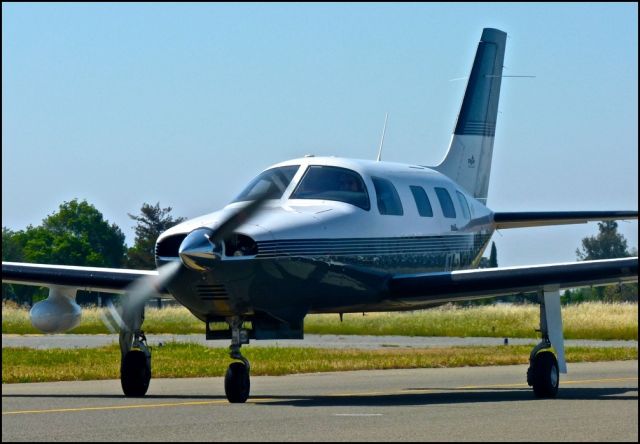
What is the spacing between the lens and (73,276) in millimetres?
21234

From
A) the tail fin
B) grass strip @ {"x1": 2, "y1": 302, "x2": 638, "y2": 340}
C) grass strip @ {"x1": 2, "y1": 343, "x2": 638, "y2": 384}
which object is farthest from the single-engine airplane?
grass strip @ {"x1": 2, "y1": 302, "x2": 638, "y2": 340}

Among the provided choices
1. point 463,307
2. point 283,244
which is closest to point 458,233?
point 283,244

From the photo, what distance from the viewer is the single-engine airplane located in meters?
17.8

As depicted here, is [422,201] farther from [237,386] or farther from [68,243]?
[68,243]

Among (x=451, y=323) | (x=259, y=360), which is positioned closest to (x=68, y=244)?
(x=451, y=323)

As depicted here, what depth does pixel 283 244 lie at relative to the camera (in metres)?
18.0

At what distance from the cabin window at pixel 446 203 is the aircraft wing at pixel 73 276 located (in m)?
5.12

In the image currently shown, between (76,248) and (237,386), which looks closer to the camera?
(237,386)

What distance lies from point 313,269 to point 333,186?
68.2 inches

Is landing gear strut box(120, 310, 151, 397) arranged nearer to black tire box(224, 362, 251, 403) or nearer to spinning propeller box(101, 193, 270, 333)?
spinning propeller box(101, 193, 270, 333)

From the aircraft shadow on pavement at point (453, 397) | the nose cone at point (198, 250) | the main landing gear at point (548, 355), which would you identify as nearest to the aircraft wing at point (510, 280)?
the main landing gear at point (548, 355)

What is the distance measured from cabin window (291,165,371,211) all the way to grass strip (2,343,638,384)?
799 cm

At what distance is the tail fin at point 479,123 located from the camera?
2798 centimetres

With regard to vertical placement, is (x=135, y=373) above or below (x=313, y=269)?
below
